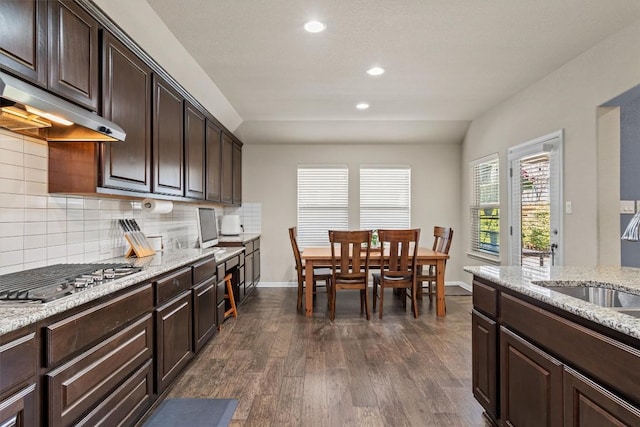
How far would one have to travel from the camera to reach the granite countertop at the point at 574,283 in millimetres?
1185

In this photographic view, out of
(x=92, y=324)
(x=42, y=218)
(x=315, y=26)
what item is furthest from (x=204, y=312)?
(x=315, y=26)

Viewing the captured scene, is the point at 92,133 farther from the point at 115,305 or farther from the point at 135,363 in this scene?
the point at 135,363

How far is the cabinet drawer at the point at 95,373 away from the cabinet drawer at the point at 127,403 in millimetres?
37

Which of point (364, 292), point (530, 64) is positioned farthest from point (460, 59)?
point (364, 292)

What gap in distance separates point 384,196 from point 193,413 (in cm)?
466

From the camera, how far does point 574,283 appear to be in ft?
6.11

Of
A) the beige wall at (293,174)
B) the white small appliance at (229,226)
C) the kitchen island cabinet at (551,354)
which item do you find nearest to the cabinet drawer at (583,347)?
the kitchen island cabinet at (551,354)

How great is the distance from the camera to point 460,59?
3.28 m

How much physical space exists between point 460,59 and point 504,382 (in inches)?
105

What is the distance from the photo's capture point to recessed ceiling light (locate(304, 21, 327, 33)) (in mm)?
2646

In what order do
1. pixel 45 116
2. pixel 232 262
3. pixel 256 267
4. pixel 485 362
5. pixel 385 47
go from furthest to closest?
pixel 256 267 → pixel 232 262 → pixel 385 47 → pixel 485 362 → pixel 45 116

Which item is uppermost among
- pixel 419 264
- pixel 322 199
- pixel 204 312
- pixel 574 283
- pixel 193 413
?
pixel 322 199

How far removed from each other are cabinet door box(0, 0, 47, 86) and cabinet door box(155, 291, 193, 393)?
1426 mm

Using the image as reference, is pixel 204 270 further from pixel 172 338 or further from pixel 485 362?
pixel 485 362
